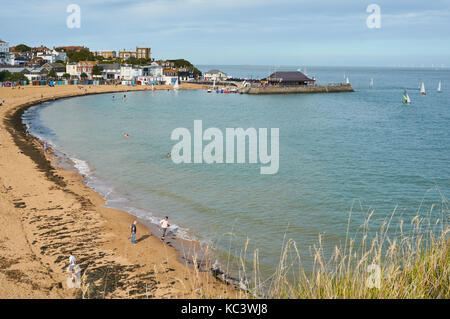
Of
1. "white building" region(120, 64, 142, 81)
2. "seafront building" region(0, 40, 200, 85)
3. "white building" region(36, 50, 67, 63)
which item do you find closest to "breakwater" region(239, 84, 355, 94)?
"seafront building" region(0, 40, 200, 85)

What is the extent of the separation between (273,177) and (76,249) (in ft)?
49.2

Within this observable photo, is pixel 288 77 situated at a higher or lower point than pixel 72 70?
lower

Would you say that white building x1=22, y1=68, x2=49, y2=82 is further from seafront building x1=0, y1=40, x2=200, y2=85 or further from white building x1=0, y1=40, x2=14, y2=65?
white building x1=0, y1=40, x2=14, y2=65

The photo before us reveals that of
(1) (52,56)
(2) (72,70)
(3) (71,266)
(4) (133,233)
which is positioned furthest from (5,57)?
(3) (71,266)

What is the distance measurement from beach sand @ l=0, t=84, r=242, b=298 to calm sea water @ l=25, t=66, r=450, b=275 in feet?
6.40

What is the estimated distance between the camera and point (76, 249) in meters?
15.0

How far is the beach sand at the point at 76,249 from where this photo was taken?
12109mm

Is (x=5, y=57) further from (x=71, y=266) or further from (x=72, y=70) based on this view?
(x=71, y=266)

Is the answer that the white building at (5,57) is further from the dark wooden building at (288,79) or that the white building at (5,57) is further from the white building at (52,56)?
the dark wooden building at (288,79)

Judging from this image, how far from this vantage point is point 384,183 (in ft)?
84.1

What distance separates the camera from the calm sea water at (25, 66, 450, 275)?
18.4 m

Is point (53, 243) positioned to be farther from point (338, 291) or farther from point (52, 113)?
point (52, 113)

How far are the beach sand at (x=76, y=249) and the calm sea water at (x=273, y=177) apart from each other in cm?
195
